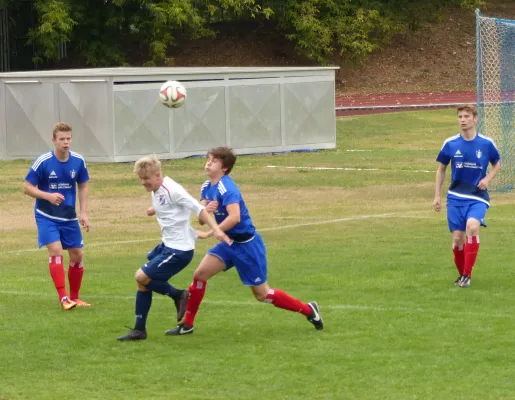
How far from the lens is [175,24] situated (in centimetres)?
4581

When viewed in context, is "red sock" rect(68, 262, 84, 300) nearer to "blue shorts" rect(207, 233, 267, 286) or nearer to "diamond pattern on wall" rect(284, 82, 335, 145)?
"blue shorts" rect(207, 233, 267, 286)

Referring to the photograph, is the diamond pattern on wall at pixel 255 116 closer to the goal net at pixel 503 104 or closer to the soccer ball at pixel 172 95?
the soccer ball at pixel 172 95

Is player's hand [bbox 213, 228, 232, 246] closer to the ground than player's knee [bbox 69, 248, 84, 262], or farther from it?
farther from it

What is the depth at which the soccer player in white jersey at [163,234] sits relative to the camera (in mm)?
9273

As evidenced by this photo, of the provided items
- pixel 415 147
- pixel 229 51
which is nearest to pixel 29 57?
pixel 229 51

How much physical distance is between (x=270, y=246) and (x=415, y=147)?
15.4 meters

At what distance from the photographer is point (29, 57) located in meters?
48.4

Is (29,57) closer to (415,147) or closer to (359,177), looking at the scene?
(415,147)

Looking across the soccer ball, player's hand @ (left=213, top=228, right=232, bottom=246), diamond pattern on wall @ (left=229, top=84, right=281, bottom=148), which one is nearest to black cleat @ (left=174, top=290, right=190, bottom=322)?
player's hand @ (left=213, top=228, right=232, bottom=246)

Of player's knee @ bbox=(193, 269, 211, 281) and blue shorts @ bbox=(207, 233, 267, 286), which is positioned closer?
blue shorts @ bbox=(207, 233, 267, 286)

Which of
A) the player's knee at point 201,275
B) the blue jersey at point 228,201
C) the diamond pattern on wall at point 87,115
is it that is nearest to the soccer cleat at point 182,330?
the player's knee at point 201,275

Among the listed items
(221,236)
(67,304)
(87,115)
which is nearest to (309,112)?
(87,115)

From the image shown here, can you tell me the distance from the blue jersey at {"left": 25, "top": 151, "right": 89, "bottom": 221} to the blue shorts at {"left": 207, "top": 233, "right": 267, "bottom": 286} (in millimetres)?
2233

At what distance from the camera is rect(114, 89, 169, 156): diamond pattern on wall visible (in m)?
26.2
